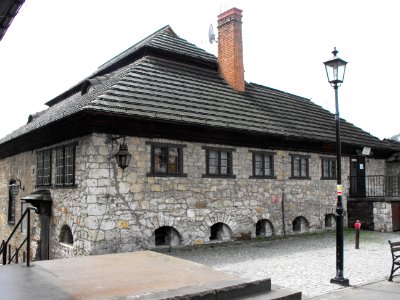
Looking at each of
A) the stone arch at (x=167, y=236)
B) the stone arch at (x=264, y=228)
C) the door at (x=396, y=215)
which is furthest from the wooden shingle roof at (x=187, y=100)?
the stone arch at (x=167, y=236)

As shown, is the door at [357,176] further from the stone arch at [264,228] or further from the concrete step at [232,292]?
the concrete step at [232,292]

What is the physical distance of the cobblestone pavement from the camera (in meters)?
8.27

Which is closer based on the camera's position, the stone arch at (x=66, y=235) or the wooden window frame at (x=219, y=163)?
the stone arch at (x=66, y=235)

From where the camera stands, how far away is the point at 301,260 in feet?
34.5

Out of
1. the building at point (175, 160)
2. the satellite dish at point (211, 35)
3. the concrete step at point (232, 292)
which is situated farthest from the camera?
the satellite dish at point (211, 35)

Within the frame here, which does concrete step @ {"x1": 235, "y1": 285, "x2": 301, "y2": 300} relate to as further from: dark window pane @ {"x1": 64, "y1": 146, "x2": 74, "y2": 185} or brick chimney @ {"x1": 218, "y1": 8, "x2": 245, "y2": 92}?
brick chimney @ {"x1": 218, "y1": 8, "x2": 245, "y2": 92}

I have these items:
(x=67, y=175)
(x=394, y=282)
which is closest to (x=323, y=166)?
(x=394, y=282)

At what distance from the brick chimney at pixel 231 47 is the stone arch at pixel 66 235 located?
8.54m

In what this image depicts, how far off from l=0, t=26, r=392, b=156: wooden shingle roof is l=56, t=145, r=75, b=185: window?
3.26 feet

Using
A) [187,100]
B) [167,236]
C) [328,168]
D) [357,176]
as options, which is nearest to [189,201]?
[167,236]

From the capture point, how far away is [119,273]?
7.37 metres

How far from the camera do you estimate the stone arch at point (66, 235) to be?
41.2 ft

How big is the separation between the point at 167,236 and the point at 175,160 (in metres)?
2.34

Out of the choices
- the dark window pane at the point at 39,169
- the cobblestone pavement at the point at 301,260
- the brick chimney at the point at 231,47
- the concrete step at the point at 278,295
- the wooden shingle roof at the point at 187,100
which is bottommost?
the cobblestone pavement at the point at 301,260
